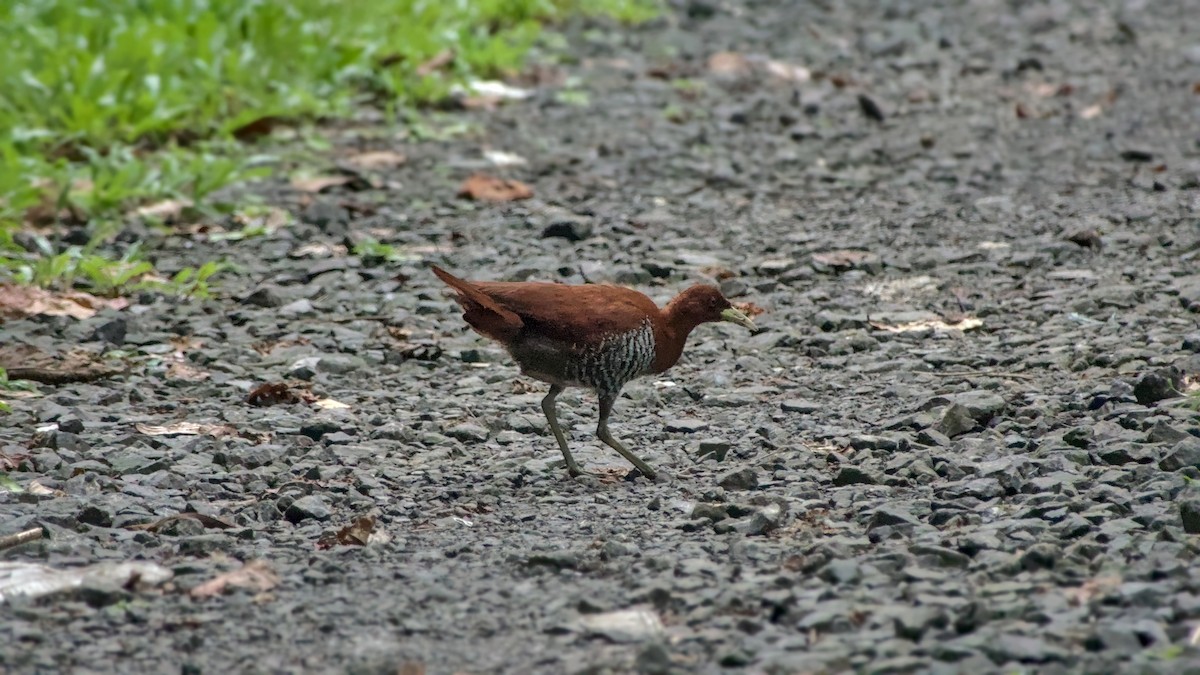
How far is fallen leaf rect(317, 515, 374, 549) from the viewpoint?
4.11 meters

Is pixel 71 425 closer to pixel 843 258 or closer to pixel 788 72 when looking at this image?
pixel 843 258

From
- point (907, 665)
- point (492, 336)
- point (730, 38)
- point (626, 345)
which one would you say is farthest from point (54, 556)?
point (730, 38)

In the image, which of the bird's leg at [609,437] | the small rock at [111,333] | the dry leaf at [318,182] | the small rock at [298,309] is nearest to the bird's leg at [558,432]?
the bird's leg at [609,437]

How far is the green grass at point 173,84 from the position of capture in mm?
7418

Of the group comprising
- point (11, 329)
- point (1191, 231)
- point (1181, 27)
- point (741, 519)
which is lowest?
point (11, 329)

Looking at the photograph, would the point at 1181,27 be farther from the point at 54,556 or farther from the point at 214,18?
the point at 54,556

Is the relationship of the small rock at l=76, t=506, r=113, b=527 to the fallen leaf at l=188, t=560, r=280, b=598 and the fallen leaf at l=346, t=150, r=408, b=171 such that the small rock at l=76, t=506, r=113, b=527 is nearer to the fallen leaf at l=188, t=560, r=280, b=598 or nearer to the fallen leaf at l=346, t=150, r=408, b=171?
the fallen leaf at l=188, t=560, r=280, b=598

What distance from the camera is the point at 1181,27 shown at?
12.3 m

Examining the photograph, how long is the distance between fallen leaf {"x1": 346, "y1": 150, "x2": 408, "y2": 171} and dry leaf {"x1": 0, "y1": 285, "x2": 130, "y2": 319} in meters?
2.25

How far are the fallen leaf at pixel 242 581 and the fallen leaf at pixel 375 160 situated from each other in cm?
481

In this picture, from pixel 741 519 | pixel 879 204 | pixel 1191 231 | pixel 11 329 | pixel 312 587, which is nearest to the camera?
pixel 312 587

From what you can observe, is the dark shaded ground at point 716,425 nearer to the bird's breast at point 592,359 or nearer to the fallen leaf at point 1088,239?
the fallen leaf at point 1088,239

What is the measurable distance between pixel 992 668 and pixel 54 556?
2.30 meters

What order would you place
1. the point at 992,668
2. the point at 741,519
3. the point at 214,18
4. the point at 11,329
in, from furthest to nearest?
1. the point at 214,18
2. the point at 11,329
3. the point at 741,519
4. the point at 992,668
